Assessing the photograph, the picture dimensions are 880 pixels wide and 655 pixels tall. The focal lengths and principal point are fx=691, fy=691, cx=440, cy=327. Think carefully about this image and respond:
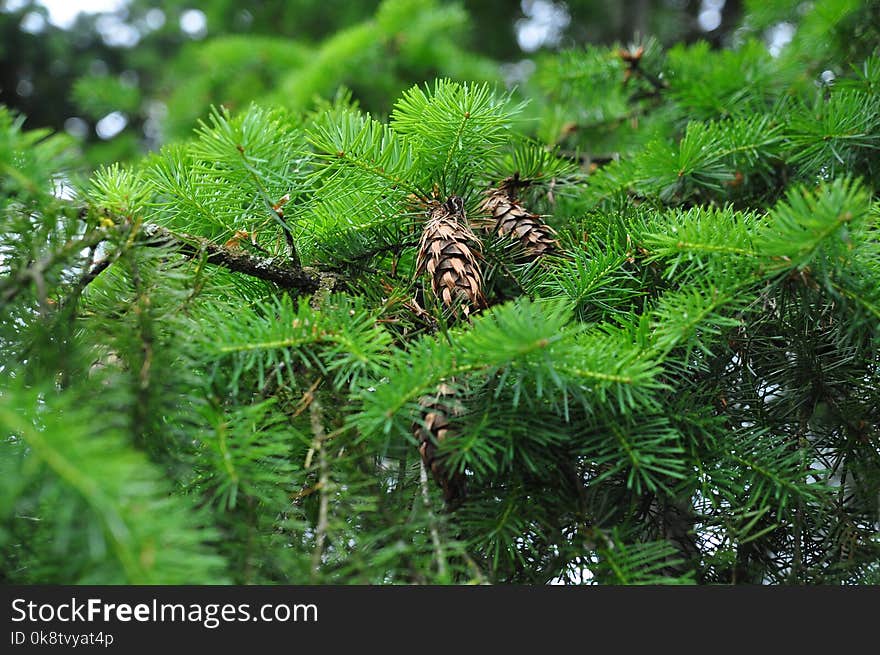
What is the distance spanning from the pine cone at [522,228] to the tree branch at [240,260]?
146 millimetres

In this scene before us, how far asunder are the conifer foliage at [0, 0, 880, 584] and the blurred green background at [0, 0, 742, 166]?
707mm

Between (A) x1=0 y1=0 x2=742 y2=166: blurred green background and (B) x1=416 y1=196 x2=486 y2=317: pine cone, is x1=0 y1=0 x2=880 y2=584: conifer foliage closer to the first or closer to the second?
(B) x1=416 y1=196 x2=486 y2=317: pine cone

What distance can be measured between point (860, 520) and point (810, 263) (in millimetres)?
191

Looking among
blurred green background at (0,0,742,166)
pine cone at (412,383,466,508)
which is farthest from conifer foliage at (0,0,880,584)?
blurred green background at (0,0,742,166)

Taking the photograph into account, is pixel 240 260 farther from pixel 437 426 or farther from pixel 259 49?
pixel 259 49

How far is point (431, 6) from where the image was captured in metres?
1.35

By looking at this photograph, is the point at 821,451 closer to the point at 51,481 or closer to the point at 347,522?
the point at 347,522

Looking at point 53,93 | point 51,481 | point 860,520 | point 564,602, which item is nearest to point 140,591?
point 51,481

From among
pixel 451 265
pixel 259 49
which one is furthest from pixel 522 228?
pixel 259 49

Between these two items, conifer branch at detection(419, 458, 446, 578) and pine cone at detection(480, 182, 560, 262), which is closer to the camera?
conifer branch at detection(419, 458, 446, 578)

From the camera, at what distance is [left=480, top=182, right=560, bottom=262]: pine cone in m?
0.53

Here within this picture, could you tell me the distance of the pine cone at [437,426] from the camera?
15.1 inches

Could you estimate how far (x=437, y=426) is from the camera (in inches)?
15.2

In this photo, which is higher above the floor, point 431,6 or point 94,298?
point 431,6
